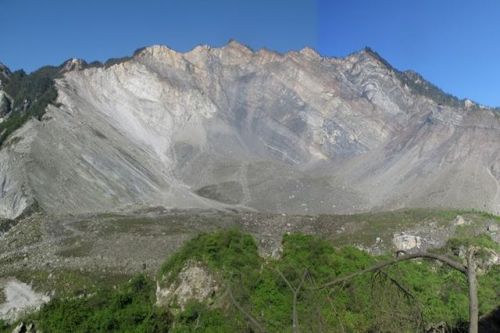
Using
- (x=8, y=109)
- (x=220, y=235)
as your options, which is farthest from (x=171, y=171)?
(x=220, y=235)

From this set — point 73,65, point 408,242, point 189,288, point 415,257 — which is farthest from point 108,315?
point 73,65

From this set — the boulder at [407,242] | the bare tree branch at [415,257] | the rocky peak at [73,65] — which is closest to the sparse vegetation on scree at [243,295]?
the bare tree branch at [415,257]

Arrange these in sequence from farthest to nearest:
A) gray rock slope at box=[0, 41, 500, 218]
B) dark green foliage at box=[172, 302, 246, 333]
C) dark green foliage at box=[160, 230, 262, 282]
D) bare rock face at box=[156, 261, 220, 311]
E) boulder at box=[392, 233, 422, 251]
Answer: gray rock slope at box=[0, 41, 500, 218] < boulder at box=[392, 233, 422, 251] < dark green foliage at box=[160, 230, 262, 282] < bare rock face at box=[156, 261, 220, 311] < dark green foliage at box=[172, 302, 246, 333]

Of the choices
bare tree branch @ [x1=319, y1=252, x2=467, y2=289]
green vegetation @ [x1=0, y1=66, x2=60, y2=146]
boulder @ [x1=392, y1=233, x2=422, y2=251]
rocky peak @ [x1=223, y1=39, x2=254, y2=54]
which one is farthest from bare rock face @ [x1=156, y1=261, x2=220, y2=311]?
rocky peak @ [x1=223, y1=39, x2=254, y2=54]

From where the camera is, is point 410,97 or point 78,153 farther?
point 410,97

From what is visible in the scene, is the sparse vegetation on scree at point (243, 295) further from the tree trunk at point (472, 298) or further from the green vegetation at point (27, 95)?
the green vegetation at point (27, 95)

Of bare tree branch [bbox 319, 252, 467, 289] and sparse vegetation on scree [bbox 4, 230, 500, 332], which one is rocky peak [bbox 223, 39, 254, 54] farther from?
bare tree branch [bbox 319, 252, 467, 289]

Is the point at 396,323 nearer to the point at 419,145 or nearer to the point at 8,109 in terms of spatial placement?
the point at 419,145
